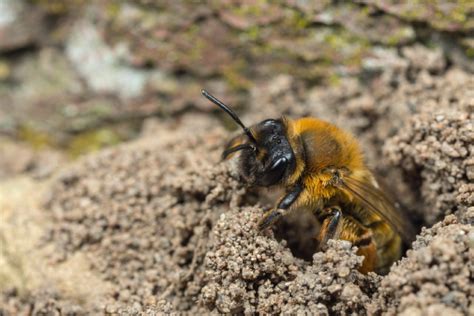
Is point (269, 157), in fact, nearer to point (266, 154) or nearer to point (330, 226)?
point (266, 154)

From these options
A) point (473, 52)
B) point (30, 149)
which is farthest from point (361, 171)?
point (30, 149)

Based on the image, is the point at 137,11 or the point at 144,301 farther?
the point at 137,11

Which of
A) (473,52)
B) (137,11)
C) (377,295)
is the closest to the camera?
(377,295)

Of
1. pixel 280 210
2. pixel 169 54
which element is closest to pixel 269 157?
pixel 280 210

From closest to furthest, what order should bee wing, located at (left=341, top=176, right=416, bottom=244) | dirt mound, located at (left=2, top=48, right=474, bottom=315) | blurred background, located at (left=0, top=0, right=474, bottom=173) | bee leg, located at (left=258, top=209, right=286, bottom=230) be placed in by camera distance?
dirt mound, located at (left=2, top=48, right=474, bottom=315) → bee leg, located at (left=258, top=209, right=286, bottom=230) → bee wing, located at (left=341, top=176, right=416, bottom=244) → blurred background, located at (left=0, top=0, right=474, bottom=173)

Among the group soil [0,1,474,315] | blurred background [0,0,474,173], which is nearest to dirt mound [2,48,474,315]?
soil [0,1,474,315]

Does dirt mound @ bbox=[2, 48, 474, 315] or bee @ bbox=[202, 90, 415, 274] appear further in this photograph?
bee @ bbox=[202, 90, 415, 274]

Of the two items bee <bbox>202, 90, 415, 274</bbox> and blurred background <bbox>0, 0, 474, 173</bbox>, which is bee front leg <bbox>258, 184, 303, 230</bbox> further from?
blurred background <bbox>0, 0, 474, 173</bbox>

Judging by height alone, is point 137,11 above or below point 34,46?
above

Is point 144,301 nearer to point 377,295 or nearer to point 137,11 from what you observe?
point 377,295

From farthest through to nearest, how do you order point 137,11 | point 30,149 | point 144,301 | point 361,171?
1. point 30,149
2. point 137,11
3. point 361,171
4. point 144,301
